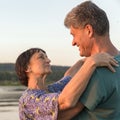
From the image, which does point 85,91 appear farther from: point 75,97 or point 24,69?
point 24,69

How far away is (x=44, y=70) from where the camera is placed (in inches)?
142

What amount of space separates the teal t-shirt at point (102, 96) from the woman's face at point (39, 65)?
1.71ft

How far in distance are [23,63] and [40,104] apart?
1.38 ft

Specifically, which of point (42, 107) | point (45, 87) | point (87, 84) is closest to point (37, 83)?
point (45, 87)

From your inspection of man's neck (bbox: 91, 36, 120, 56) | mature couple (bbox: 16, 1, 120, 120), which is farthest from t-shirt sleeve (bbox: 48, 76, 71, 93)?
man's neck (bbox: 91, 36, 120, 56)

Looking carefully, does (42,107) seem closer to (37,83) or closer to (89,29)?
(37,83)

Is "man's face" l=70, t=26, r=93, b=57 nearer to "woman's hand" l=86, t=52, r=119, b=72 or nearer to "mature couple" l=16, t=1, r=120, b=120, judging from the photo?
"mature couple" l=16, t=1, r=120, b=120

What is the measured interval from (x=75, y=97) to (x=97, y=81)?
145 millimetres

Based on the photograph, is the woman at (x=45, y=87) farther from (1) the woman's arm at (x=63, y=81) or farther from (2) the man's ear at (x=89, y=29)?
(2) the man's ear at (x=89, y=29)

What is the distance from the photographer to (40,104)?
3377 mm

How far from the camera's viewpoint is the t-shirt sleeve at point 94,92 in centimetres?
304

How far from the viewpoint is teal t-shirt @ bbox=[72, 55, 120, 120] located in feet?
10.0

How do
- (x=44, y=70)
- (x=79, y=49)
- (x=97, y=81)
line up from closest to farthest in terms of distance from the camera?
(x=97, y=81) < (x=79, y=49) < (x=44, y=70)

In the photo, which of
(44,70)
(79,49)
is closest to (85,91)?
(79,49)
